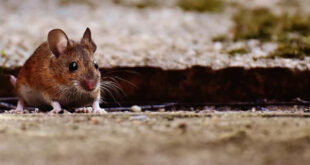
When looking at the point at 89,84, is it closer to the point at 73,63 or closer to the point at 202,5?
the point at 73,63

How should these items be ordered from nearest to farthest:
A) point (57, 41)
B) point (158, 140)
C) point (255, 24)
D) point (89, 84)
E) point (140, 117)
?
point (158, 140), point (140, 117), point (89, 84), point (57, 41), point (255, 24)

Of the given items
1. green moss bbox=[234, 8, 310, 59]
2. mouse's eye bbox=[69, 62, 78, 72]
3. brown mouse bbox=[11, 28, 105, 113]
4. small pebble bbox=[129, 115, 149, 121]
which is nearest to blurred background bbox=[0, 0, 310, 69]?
green moss bbox=[234, 8, 310, 59]

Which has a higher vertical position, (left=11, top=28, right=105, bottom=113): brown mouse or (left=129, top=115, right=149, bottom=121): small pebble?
(left=11, top=28, right=105, bottom=113): brown mouse

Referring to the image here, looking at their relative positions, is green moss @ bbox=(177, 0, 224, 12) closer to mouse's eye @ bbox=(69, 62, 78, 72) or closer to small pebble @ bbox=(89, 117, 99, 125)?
mouse's eye @ bbox=(69, 62, 78, 72)

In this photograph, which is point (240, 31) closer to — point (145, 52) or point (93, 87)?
point (145, 52)

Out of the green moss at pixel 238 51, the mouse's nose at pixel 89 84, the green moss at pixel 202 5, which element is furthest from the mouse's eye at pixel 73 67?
the green moss at pixel 202 5

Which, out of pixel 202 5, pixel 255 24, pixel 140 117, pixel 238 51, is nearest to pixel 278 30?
pixel 255 24

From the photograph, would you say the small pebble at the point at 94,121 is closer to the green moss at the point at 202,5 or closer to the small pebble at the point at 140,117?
the small pebble at the point at 140,117
